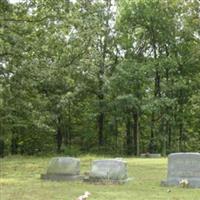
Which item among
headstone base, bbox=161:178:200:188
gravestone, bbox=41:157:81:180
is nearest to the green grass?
headstone base, bbox=161:178:200:188

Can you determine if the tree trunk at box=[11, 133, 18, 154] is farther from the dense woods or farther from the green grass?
the green grass

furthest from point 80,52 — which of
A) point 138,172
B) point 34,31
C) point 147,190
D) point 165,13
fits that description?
point 165,13

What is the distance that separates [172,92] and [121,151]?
20.1ft

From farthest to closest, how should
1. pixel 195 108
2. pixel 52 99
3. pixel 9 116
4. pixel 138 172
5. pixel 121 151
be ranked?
pixel 121 151
pixel 195 108
pixel 9 116
pixel 52 99
pixel 138 172

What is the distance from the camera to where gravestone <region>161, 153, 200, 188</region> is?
14.1 m

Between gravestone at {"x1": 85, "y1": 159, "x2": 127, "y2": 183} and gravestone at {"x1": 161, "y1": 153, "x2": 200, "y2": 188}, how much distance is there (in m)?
1.27

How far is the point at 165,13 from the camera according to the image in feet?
131

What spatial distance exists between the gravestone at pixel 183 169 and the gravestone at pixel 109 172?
127 cm

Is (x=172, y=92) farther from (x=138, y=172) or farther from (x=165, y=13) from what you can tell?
(x=138, y=172)

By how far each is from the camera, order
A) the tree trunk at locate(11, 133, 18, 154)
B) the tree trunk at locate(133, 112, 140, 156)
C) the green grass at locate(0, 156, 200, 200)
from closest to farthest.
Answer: the green grass at locate(0, 156, 200, 200) < the tree trunk at locate(133, 112, 140, 156) < the tree trunk at locate(11, 133, 18, 154)

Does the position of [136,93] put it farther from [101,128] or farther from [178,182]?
[178,182]

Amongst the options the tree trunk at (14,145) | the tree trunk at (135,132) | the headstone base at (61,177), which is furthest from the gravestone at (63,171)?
the tree trunk at (14,145)

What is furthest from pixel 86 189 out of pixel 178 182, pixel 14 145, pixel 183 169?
pixel 14 145

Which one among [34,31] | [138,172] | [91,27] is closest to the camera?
[138,172]
